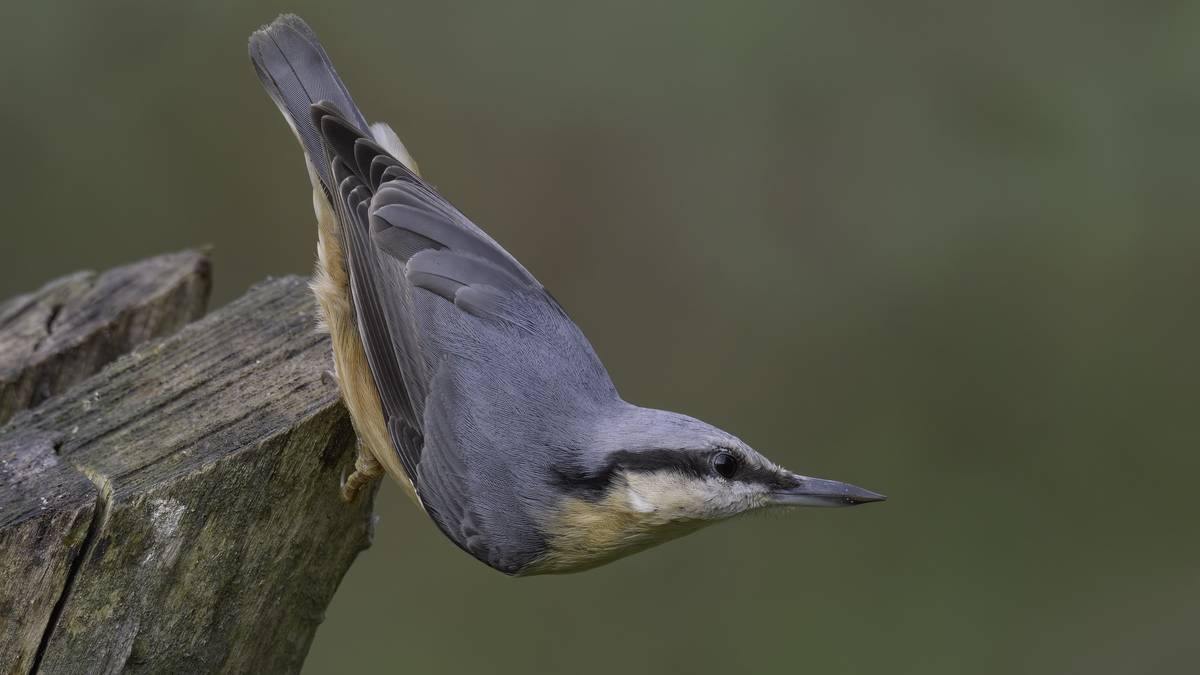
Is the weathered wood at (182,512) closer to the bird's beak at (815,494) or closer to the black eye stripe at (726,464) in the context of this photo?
the black eye stripe at (726,464)

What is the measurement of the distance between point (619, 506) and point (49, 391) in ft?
5.00

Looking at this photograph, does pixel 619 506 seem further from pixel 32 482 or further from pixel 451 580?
pixel 451 580

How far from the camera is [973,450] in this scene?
15.6ft

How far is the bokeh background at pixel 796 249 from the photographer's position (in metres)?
4.54

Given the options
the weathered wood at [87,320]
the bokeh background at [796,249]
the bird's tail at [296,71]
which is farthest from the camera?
the bokeh background at [796,249]

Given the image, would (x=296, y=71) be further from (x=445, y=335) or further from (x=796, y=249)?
(x=796, y=249)

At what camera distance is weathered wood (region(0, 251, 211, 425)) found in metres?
3.04

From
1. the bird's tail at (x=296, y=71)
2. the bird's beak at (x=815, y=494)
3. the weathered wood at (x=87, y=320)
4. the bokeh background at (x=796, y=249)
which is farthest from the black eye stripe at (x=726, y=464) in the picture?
the bokeh background at (x=796, y=249)

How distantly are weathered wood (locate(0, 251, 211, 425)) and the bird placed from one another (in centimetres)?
52

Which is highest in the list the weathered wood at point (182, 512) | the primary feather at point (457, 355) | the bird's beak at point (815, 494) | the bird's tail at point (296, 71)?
the bird's tail at point (296, 71)

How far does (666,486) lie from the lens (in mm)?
2471

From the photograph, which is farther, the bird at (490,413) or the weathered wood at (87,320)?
the weathered wood at (87,320)

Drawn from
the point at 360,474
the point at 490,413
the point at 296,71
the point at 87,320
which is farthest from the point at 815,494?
the point at 87,320

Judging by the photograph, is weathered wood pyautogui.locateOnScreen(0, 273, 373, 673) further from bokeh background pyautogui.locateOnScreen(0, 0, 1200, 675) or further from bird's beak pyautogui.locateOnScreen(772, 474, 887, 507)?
bokeh background pyautogui.locateOnScreen(0, 0, 1200, 675)
